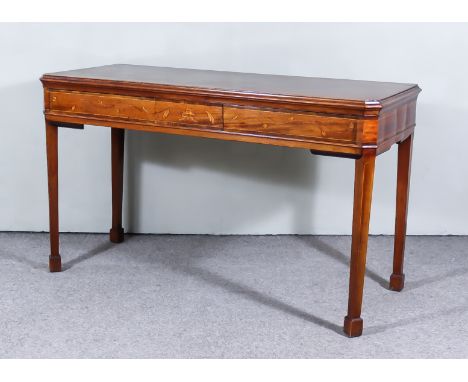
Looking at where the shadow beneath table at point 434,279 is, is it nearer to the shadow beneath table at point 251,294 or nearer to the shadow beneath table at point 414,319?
the shadow beneath table at point 414,319

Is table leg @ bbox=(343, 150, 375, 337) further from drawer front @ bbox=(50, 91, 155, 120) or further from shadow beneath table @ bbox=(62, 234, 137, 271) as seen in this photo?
shadow beneath table @ bbox=(62, 234, 137, 271)

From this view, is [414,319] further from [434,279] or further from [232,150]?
[232,150]

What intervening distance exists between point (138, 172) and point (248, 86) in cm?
129

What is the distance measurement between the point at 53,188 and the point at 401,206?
158 cm

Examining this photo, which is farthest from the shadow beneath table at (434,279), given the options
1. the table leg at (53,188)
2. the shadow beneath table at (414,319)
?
the table leg at (53,188)

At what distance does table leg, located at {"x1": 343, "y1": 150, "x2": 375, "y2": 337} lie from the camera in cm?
304

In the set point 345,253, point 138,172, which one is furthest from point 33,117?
point 345,253

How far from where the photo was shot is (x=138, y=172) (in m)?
4.45

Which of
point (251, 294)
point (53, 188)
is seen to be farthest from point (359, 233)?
point (53, 188)

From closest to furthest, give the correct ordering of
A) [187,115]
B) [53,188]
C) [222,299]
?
1. [187,115]
2. [222,299]
3. [53,188]

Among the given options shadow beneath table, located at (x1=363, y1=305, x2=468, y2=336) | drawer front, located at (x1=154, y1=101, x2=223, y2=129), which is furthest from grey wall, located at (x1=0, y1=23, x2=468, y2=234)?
shadow beneath table, located at (x1=363, y1=305, x2=468, y2=336)

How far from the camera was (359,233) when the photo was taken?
10.3 feet

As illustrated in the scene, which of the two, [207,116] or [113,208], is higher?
[207,116]
